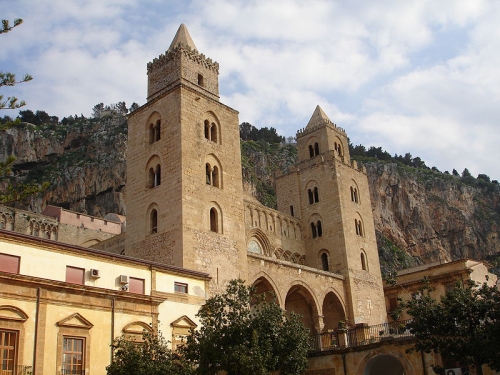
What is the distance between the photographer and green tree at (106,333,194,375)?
53.0ft

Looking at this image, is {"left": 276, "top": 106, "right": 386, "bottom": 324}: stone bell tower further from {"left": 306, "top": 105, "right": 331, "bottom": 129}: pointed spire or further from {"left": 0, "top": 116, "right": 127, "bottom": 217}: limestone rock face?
{"left": 0, "top": 116, "right": 127, "bottom": 217}: limestone rock face

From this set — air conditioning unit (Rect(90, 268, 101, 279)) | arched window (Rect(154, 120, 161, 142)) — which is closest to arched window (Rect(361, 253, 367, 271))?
arched window (Rect(154, 120, 161, 142))

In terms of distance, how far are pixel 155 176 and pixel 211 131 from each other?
399 centimetres

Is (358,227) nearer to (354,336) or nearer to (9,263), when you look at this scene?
(354,336)

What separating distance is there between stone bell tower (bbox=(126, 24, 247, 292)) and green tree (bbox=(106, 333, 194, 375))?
26.8 ft

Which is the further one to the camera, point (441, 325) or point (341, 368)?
point (341, 368)

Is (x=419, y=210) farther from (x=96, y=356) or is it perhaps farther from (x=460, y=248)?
(x=96, y=356)

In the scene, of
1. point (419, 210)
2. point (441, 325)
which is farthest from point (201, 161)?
point (419, 210)

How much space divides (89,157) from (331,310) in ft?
160

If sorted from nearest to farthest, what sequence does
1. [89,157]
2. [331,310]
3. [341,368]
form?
[341,368] < [331,310] < [89,157]

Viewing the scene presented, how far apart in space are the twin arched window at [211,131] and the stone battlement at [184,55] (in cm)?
364

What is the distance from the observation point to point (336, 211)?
134 feet

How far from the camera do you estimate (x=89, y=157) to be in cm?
7650

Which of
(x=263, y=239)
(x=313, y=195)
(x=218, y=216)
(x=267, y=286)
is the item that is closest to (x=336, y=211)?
Result: (x=313, y=195)
